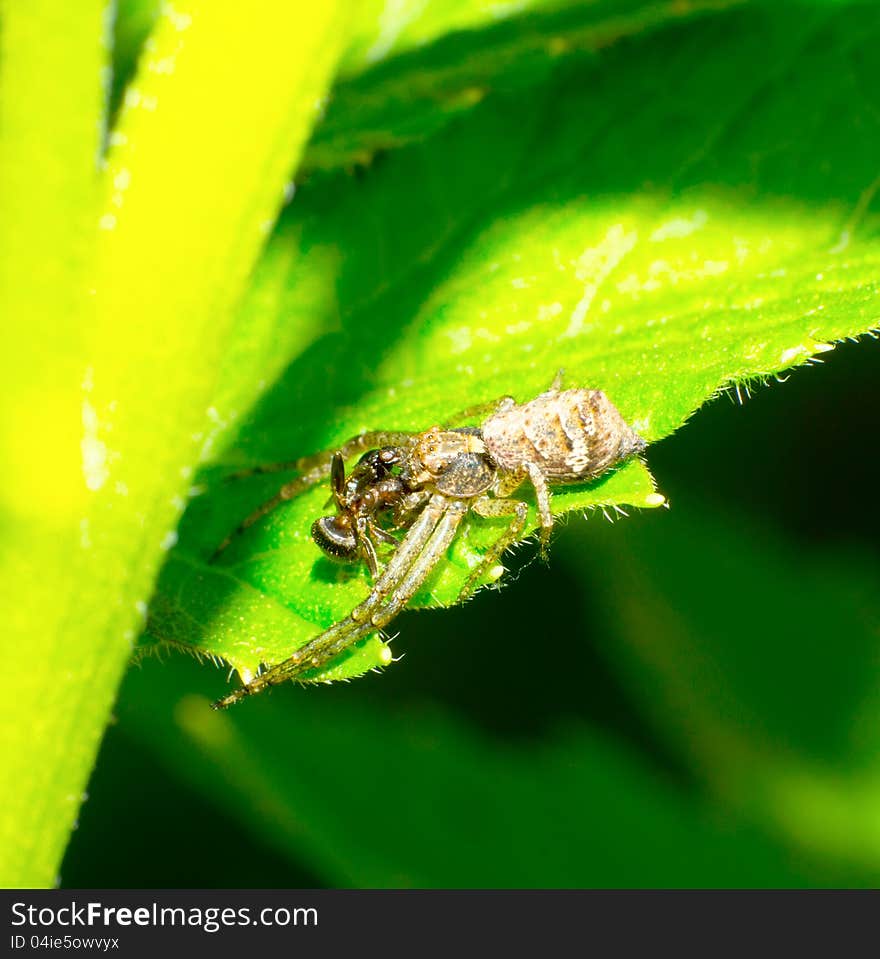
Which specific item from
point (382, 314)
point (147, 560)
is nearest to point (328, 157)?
point (382, 314)

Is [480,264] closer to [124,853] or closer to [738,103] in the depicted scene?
[738,103]

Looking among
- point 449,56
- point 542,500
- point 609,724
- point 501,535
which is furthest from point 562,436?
point 609,724

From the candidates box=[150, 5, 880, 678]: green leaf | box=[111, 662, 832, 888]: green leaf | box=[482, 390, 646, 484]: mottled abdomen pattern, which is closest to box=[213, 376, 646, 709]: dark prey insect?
box=[482, 390, 646, 484]: mottled abdomen pattern

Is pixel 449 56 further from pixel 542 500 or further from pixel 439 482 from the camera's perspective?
pixel 439 482

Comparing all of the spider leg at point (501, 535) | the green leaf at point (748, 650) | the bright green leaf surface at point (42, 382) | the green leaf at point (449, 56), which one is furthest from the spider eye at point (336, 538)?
the green leaf at point (748, 650)

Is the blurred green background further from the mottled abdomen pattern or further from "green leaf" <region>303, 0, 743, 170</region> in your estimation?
"green leaf" <region>303, 0, 743, 170</region>

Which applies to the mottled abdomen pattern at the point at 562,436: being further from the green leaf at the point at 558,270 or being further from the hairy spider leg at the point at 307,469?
the hairy spider leg at the point at 307,469
